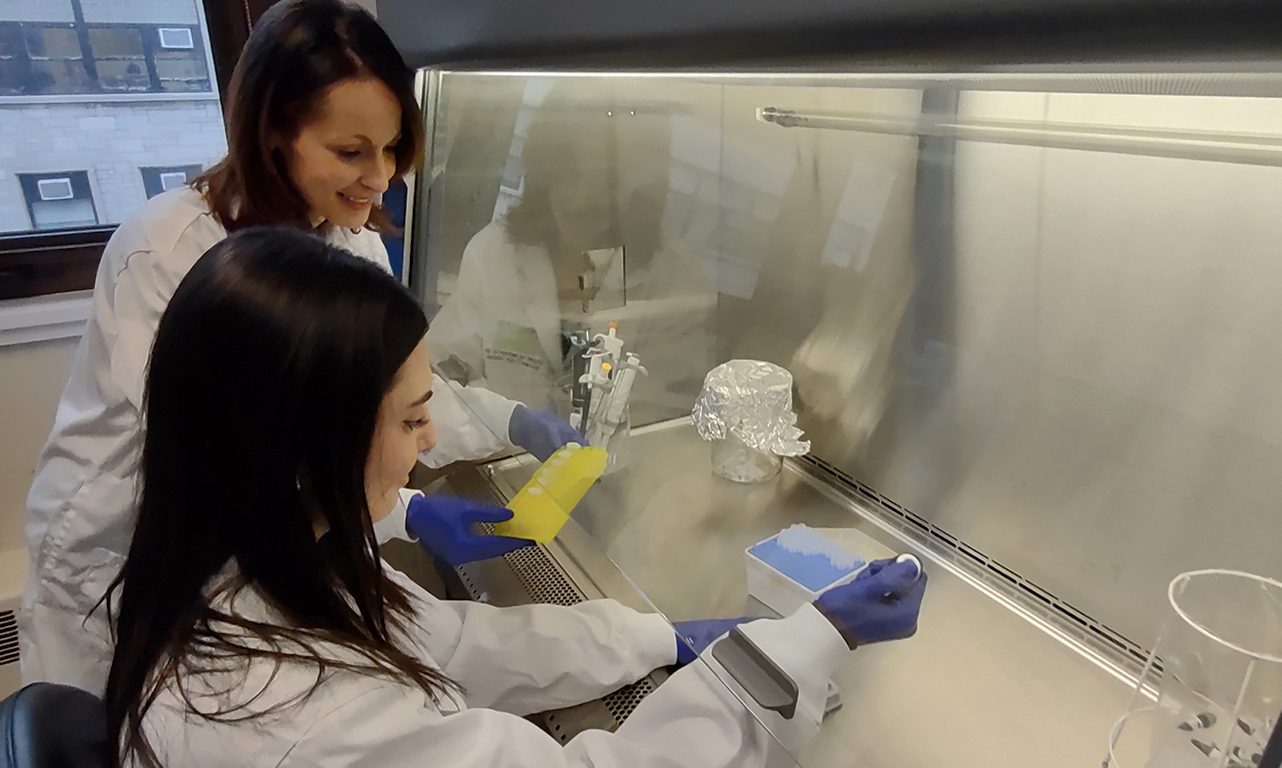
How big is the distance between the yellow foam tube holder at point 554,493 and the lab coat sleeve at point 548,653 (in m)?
0.16

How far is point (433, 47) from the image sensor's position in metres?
1.10

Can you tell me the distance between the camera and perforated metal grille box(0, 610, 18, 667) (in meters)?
1.72

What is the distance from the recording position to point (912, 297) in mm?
1048

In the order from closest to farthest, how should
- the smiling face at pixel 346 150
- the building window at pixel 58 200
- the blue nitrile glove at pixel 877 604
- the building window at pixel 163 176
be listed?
the blue nitrile glove at pixel 877 604 → the smiling face at pixel 346 150 → the building window at pixel 58 200 → the building window at pixel 163 176

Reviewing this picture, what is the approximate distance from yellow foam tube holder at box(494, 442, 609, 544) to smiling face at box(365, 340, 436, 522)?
1.20 ft

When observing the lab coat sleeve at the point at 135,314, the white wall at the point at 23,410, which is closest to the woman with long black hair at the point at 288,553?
the lab coat sleeve at the point at 135,314

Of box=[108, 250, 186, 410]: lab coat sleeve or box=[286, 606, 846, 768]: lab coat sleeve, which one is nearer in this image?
box=[286, 606, 846, 768]: lab coat sleeve

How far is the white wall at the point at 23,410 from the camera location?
1716 millimetres

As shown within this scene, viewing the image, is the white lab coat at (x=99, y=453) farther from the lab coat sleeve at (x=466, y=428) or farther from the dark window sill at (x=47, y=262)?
the dark window sill at (x=47, y=262)

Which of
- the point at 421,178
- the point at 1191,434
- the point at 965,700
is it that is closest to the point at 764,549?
the point at 965,700

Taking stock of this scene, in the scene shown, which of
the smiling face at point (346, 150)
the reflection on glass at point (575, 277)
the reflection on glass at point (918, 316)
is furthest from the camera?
the reflection on glass at point (575, 277)

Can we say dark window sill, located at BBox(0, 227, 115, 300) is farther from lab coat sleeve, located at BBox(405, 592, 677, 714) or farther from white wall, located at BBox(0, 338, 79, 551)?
lab coat sleeve, located at BBox(405, 592, 677, 714)

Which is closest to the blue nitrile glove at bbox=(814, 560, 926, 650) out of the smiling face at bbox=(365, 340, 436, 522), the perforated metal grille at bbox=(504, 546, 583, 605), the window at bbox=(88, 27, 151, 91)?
the perforated metal grille at bbox=(504, 546, 583, 605)

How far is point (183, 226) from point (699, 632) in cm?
76
